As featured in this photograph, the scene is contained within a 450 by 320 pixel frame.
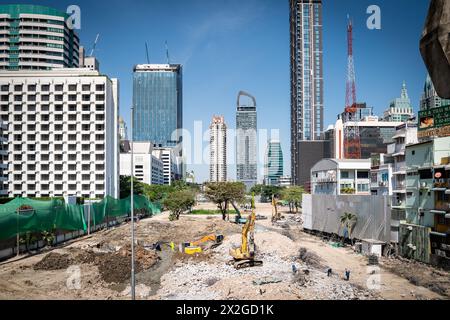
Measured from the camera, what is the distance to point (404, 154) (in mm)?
44062

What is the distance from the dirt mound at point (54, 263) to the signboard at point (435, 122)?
4095 centimetres

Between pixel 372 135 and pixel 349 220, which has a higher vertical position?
pixel 372 135

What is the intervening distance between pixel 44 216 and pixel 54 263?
9186mm

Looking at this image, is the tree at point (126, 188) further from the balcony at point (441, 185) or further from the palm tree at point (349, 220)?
the balcony at point (441, 185)

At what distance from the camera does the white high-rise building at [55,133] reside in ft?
278

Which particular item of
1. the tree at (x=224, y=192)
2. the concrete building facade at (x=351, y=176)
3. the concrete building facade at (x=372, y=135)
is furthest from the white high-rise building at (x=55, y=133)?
the concrete building facade at (x=372, y=135)

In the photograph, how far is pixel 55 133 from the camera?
3364 inches

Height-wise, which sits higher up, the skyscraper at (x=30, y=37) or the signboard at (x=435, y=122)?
the skyscraper at (x=30, y=37)

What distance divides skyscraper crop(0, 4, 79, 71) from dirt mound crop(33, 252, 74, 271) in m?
123

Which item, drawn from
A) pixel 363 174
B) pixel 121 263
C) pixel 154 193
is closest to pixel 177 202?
pixel 363 174

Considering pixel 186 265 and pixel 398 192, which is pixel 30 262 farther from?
pixel 398 192

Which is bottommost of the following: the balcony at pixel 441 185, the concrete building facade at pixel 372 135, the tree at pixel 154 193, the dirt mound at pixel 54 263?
the tree at pixel 154 193

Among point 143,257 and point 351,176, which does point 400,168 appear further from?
point 351,176
